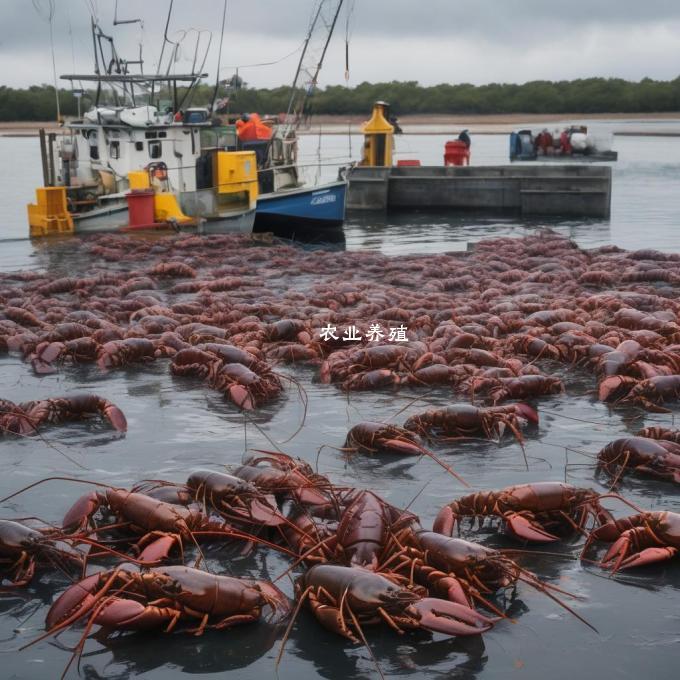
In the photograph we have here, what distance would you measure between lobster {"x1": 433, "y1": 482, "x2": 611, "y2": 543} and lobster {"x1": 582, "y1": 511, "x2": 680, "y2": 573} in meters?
0.30

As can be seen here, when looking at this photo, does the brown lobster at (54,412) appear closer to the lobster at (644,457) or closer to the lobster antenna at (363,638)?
the lobster antenna at (363,638)

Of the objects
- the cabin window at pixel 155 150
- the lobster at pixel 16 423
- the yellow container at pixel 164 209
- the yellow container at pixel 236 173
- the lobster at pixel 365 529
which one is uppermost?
the cabin window at pixel 155 150

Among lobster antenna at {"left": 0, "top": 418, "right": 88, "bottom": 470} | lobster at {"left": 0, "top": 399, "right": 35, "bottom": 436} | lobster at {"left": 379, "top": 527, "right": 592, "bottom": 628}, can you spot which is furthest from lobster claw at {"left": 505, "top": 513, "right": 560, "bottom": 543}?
lobster at {"left": 0, "top": 399, "right": 35, "bottom": 436}

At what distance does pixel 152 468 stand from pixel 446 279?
10.2 meters

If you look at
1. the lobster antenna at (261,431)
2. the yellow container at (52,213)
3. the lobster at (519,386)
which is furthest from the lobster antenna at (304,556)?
the yellow container at (52,213)

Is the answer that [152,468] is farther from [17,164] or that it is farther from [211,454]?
[17,164]

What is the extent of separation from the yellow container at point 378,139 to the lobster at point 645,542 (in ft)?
102

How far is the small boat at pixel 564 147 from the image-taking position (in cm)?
5631

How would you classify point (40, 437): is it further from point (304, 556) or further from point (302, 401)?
point (304, 556)

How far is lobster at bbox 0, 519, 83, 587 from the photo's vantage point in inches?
179

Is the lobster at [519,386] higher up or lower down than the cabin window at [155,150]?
lower down

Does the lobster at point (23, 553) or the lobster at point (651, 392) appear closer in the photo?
the lobster at point (23, 553)

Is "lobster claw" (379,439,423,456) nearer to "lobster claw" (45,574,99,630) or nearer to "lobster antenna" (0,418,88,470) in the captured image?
"lobster antenna" (0,418,88,470)

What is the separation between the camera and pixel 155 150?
77.3 feet
